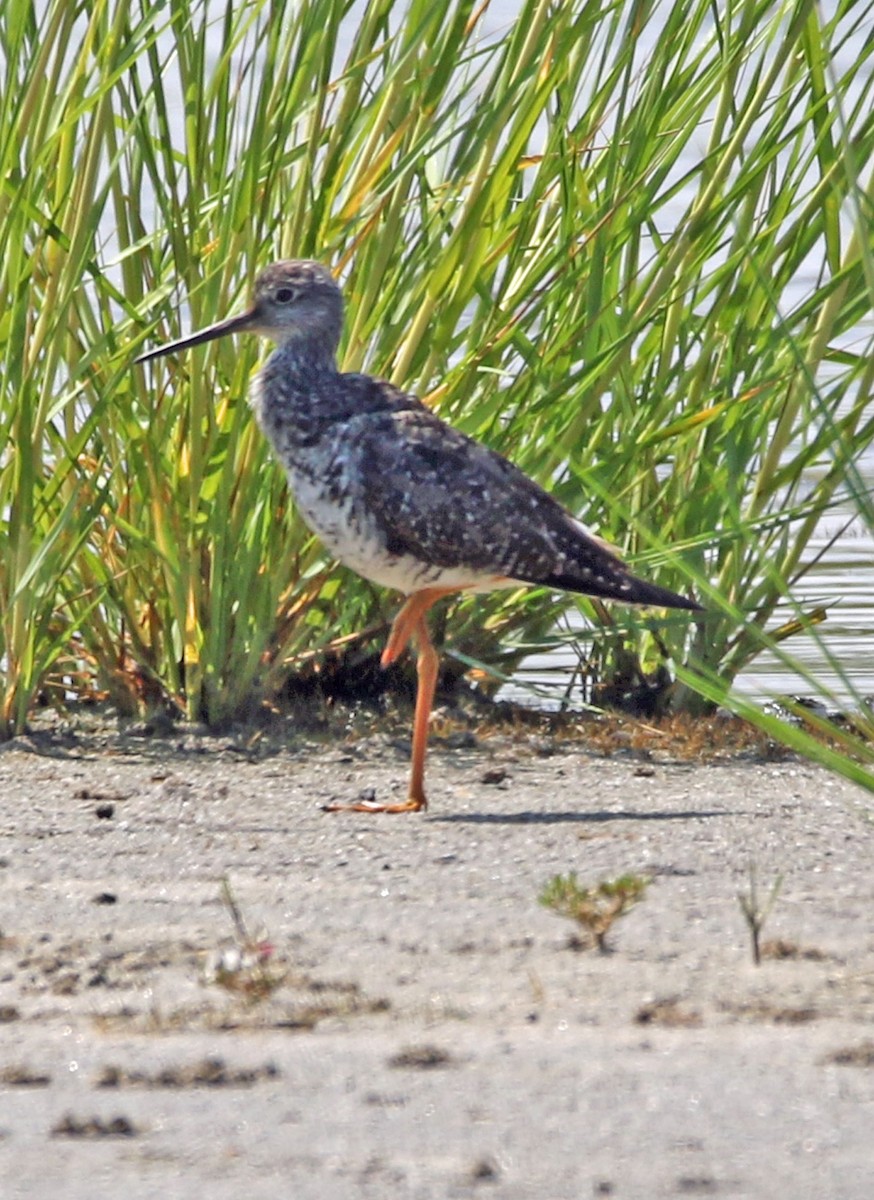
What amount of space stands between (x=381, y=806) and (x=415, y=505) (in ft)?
2.64

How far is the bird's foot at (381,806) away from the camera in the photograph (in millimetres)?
5246

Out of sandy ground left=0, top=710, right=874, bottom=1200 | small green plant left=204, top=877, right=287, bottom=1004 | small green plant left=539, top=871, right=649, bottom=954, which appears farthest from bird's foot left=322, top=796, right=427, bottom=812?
small green plant left=539, top=871, right=649, bottom=954

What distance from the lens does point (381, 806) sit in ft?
17.2

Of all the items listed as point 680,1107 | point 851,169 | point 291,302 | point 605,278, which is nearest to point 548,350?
point 605,278

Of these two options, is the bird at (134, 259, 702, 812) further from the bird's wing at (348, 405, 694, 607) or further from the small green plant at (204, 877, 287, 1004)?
the small green plant at (204, 877, 287, 1004)

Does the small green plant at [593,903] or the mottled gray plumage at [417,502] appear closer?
the small green plant at [593,903]

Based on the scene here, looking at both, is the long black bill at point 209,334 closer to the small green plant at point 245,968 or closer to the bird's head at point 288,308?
the bird's head at point 288,308

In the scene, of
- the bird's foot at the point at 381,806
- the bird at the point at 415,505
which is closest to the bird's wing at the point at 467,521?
the bird at the point at 415,505

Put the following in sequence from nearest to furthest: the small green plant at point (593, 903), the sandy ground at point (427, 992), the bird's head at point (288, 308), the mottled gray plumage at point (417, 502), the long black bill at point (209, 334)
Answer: the sandy ground at point (427, 992), the small green plant at point (593, 903), the mottled gray plumage at point (417, 502), the long black bill at point (209, 334), the bird's head at point (288, 308)

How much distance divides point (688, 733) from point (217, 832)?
63.1 inches

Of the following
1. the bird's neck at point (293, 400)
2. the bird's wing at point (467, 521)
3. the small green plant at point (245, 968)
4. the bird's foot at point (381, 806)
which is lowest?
the bird's foot at point (381, 806)

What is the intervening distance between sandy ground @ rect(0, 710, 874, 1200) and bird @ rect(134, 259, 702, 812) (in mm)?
504

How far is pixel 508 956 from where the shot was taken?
3.94m

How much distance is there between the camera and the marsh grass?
5.53m
